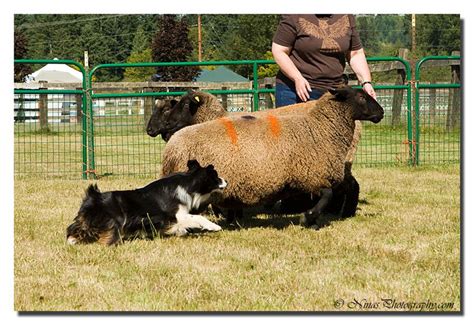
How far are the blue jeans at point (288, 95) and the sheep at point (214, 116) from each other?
251 mm

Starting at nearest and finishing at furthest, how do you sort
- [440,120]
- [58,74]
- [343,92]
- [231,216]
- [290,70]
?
[343,92]
[231,216]
[290,70]
[440,120]
[58,74]

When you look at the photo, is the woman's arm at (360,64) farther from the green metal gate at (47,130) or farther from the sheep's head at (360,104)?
the green metal gate at (47,130)

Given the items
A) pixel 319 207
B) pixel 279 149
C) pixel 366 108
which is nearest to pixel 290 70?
pixel 366 108

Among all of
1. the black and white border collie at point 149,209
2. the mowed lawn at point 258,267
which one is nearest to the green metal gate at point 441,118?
the mowed lawn at point 258,267

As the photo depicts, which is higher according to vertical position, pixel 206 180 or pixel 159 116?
pixel 159 116

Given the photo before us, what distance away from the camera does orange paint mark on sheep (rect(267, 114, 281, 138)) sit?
6.84m

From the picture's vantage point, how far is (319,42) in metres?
7.48

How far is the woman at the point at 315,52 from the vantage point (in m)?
7.44

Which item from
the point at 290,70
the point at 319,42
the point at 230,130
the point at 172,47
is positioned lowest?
the point at 230,130

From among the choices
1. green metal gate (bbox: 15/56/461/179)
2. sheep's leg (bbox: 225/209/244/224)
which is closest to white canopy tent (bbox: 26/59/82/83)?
green metal gate (bbox: 15/56/461/179)

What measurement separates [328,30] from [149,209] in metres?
3.02

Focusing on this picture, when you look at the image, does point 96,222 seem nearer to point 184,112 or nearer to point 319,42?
point 184,112
